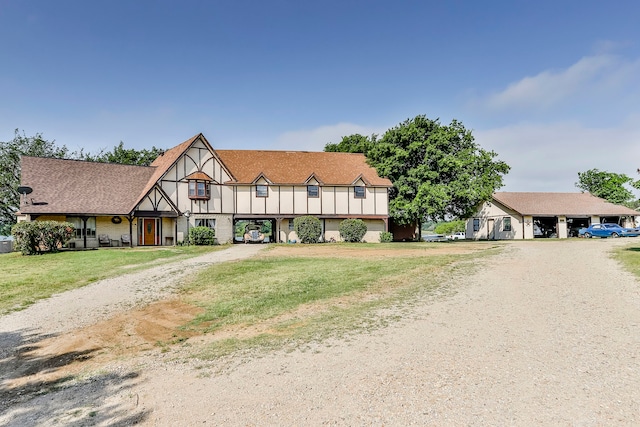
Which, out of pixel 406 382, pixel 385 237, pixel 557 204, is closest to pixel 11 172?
pixel 385 237

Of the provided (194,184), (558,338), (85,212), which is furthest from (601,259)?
(85,212)

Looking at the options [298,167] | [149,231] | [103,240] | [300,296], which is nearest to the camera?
[300,296]

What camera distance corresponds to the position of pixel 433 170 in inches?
1335

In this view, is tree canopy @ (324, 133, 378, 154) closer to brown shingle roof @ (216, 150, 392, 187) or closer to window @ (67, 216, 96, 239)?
brown shingle roof @ (216, 150, 392, 187)

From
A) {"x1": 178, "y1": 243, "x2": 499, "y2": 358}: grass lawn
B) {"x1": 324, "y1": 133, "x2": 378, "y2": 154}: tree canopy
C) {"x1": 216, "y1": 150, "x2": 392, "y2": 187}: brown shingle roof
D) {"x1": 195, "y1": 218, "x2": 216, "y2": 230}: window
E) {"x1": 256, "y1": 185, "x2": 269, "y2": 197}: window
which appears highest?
{"x1": 324, "y1": 133, "x2": 378, "y2": 154}: tree canopy

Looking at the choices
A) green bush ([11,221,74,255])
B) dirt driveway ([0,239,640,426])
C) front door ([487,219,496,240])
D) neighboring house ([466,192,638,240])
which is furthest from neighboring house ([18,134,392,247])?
dirt driveway ([0,239,640,426])

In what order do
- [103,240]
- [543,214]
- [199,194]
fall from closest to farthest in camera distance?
[103,240]
[199,194]
[543,214]

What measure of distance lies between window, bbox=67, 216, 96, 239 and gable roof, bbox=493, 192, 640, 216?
129ft

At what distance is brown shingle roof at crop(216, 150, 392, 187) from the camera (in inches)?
1289

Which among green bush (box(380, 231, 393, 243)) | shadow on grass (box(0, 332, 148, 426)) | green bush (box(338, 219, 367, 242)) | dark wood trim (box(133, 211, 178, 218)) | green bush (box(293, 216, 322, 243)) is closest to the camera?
shadow on grass (box(0, 332, 148, 426))

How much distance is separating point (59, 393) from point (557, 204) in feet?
158

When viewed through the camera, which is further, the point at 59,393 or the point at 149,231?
the point at 149,231

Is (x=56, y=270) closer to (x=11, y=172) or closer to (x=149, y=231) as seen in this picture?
(x=149, y=231)

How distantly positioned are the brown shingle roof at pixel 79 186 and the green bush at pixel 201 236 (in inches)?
194
